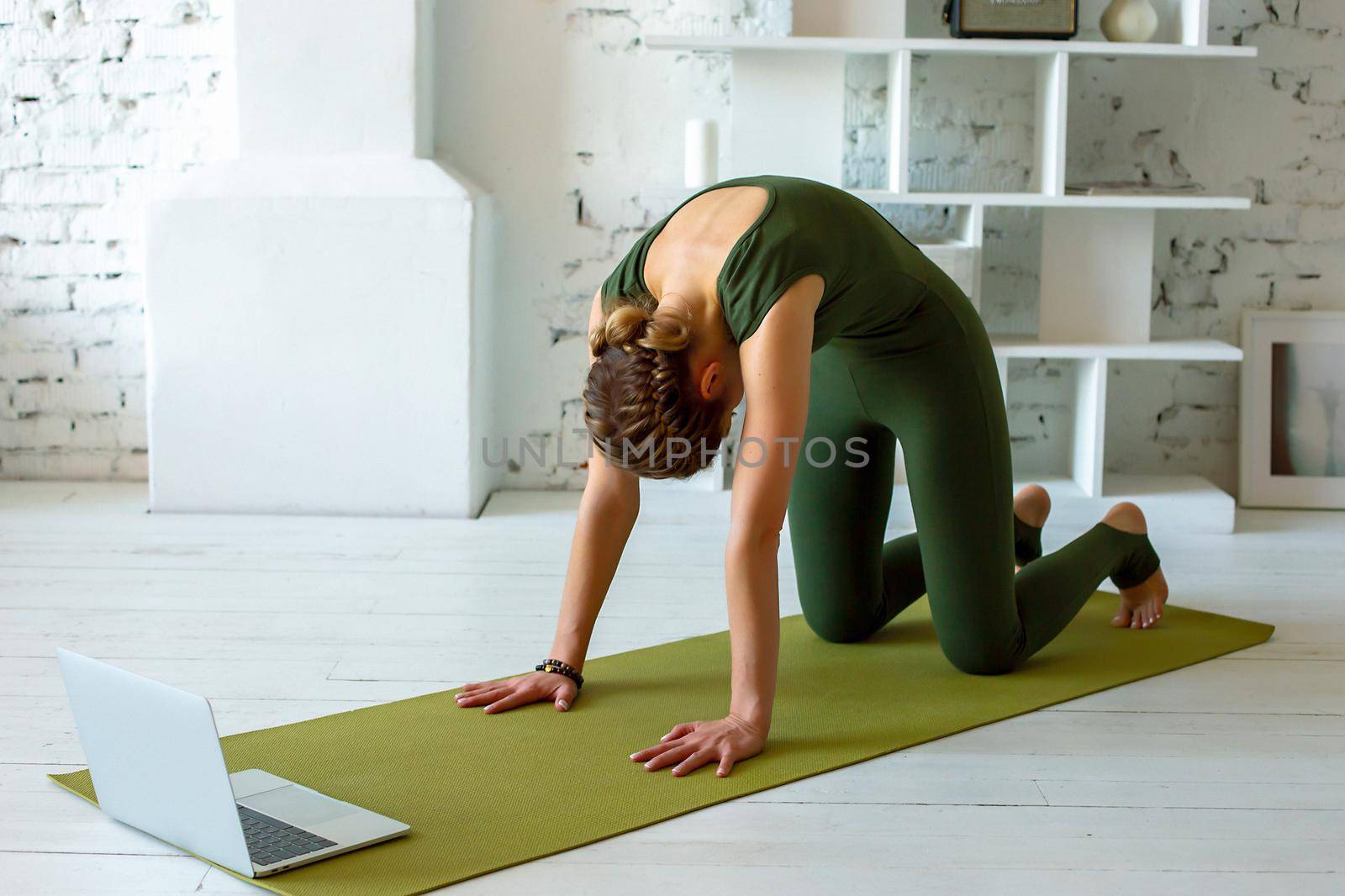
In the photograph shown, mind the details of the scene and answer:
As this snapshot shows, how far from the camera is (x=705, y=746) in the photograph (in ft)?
6.72

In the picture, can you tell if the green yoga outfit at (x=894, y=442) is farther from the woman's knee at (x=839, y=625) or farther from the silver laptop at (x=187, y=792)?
the silver laptop at (x=187, y=792)

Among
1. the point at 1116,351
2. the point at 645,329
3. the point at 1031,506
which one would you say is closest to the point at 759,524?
the point at 645,329

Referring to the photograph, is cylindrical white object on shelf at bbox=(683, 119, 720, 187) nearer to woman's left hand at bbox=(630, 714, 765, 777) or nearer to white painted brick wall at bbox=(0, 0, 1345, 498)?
white painted brick wall at bbox=(0, 0, 1345, 498)

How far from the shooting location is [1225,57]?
3873 mm

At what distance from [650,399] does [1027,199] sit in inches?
84.0

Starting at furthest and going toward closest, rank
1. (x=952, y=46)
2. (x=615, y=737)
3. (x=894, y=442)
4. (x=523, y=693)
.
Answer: (x=952, y=46)
(x=894, y=442)
(x=523, y=693)
(x=615, y=737)

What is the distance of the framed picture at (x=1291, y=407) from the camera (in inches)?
160

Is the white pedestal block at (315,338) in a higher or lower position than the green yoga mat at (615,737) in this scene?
higher

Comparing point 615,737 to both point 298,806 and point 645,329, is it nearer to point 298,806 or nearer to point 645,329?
point 298,806

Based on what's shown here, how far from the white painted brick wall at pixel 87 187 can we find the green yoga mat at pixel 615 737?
235 centimetres

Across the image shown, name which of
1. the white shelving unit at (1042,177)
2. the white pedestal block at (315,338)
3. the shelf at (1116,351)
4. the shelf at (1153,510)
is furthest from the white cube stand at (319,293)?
the shelf at (1116,351)

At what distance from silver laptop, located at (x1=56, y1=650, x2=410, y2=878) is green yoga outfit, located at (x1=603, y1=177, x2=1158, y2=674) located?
0.82 meters

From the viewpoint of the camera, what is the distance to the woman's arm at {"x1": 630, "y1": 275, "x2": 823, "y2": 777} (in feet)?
6.21

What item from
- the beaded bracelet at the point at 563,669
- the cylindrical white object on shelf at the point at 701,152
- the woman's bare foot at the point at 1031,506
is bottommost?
the beaded bracelet at the point at 563,669
